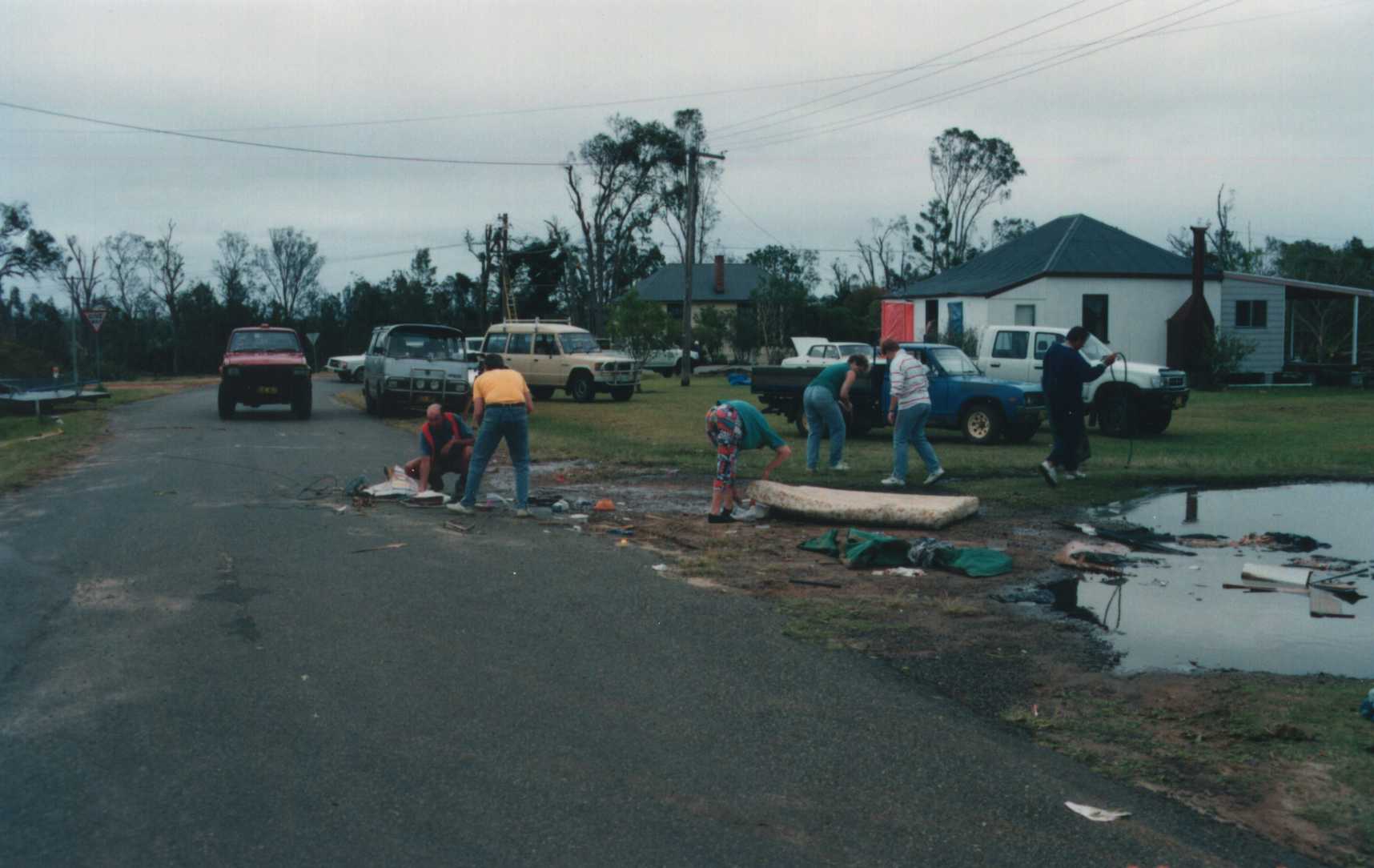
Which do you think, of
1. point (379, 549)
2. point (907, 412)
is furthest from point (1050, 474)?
point (379, 549)

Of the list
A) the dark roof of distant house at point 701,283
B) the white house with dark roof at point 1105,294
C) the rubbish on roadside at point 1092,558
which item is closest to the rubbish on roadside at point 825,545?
the rubbish on roadside at point 1092,558

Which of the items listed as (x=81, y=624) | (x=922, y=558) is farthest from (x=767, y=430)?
(x=81, y=624)

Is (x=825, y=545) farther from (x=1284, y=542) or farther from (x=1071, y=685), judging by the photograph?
(x=1284, y=542)

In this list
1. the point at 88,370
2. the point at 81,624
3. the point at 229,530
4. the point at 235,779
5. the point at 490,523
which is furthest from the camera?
the point at 88,370

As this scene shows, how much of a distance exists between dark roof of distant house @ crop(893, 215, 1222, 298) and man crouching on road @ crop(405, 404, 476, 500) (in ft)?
101

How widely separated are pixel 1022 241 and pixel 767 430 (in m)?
36.5

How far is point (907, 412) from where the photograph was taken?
14.0m

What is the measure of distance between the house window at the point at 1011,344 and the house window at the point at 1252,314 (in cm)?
2138

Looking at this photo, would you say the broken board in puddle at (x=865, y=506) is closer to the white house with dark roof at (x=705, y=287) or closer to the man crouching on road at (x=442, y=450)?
the man crouching on road at (x=442, y=450)

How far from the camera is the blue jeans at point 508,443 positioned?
1178 centimetres

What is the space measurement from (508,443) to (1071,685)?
7026mm

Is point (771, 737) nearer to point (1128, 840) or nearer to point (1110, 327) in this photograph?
point (1128, 840)

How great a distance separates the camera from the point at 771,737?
5234 mm

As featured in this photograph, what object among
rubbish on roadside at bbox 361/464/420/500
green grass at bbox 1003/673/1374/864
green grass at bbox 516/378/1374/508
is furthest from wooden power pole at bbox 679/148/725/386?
green grass at bbox 1003/673/1374/864
